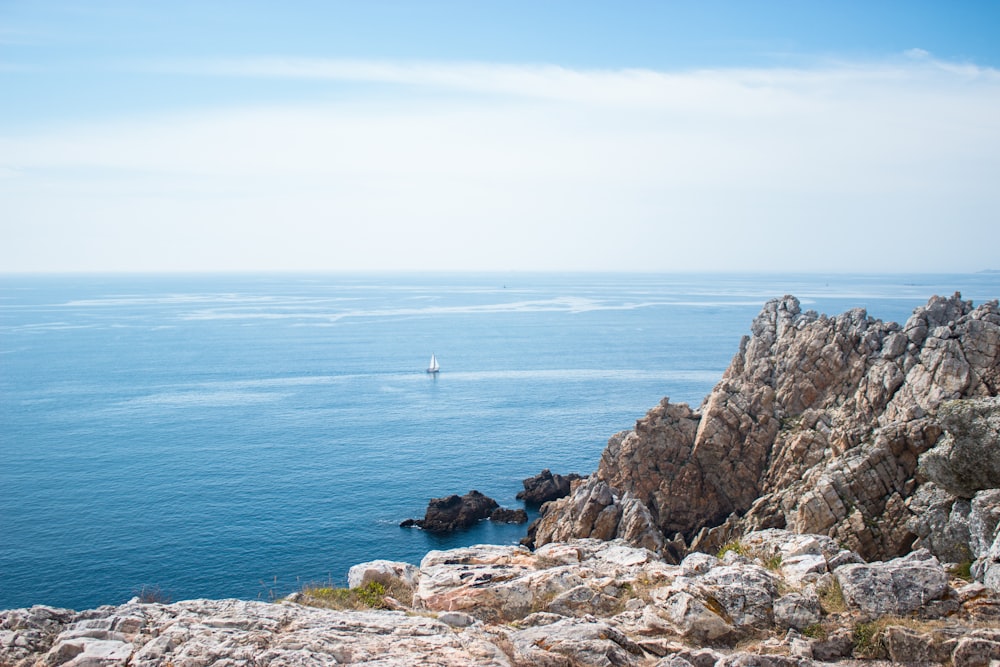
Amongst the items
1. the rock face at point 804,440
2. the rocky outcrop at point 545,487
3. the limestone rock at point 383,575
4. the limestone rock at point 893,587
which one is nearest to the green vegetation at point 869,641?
the limestone rock at point 893,587

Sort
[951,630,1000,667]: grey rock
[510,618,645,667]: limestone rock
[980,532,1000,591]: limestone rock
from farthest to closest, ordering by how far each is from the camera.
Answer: [980,532,1000,591]: limestone rock
[510,618,645,667]: limestone rock
[951,630,1000,667]: grey rock

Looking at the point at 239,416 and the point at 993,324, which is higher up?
the point at 993,324

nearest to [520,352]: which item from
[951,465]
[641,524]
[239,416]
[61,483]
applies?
[239,416]

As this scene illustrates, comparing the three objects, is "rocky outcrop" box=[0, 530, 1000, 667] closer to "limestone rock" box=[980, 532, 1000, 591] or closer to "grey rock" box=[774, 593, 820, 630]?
"grey rock" box=[774, 593, 820, 630]

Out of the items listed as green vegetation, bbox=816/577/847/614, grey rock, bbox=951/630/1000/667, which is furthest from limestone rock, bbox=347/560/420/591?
grey rock, bbox=951/630/1000/667

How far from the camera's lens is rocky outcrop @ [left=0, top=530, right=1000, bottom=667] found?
16.0 metres

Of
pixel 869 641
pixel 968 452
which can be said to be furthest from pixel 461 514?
pixel 869 641

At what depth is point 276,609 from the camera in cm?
1861

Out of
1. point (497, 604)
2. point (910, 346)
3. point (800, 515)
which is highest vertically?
point (910, 346)

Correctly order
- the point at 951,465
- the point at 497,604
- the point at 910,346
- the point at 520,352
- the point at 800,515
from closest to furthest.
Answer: the point at 497,604 < the point at 951,465 < the point at 800,515 < the point at 910,346 < the point at 520,352

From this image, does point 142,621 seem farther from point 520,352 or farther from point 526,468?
point 520,352

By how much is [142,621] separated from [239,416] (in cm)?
10311

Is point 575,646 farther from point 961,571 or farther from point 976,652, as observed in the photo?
point 961,571

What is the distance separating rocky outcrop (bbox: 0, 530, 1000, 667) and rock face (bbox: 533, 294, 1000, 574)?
1957 cm
